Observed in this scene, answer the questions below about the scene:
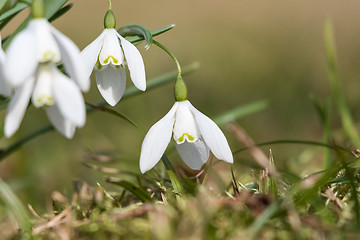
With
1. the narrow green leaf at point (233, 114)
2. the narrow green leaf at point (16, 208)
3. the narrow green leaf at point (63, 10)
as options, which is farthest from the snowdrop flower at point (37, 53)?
the narrow green leaf at point (233, 114)

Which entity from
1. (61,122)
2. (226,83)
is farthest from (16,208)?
(226,83)

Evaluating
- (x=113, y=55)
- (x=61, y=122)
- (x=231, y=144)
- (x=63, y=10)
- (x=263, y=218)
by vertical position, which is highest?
(x=63, y=10)

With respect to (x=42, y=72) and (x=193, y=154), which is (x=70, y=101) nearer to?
(x=42, y=72)

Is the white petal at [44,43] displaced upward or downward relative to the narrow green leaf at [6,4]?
downward

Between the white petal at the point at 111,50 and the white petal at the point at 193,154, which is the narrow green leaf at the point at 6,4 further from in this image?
the white petal at the point at 193,154

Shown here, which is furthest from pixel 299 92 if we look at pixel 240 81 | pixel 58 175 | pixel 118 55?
pixel 118 55

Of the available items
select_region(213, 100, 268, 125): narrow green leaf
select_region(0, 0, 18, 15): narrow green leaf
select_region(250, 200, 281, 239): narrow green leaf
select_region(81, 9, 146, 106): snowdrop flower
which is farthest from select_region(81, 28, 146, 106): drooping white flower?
select_region(213, 100, 268, 125): narrow green leaf

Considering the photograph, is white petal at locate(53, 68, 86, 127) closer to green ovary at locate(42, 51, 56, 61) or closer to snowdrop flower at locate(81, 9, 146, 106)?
green ovary at locate(42, 51, 56, 61)

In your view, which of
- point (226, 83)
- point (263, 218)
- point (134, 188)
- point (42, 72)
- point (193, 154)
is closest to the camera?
point (263, 218)
